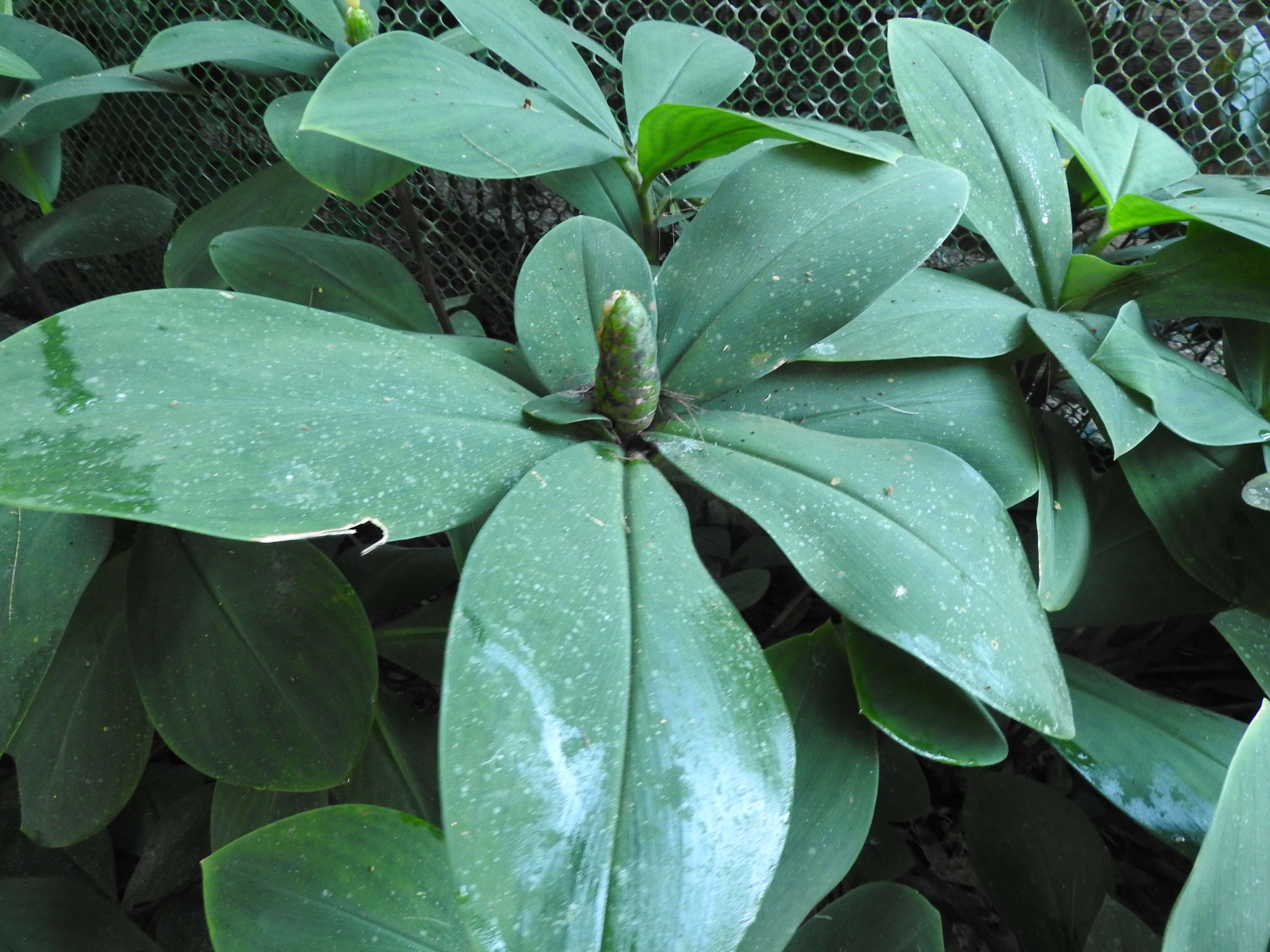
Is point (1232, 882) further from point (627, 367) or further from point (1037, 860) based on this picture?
point (627, 367)

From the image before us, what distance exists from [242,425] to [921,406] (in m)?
0.45

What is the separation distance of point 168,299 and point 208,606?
0.90 feet

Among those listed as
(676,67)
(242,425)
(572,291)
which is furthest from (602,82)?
(242,425)

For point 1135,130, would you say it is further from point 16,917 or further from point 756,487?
point 16,917

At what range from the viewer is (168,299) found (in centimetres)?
40

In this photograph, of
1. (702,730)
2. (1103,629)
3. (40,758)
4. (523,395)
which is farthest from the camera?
(1103,629)

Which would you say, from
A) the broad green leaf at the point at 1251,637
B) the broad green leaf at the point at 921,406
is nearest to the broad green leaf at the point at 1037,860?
the broad green leaf at the point at 1251,637

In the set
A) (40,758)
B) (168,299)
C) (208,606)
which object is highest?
(168,299)

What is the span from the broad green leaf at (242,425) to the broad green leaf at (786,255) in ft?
0.48

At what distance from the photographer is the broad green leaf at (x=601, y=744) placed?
0.30 m

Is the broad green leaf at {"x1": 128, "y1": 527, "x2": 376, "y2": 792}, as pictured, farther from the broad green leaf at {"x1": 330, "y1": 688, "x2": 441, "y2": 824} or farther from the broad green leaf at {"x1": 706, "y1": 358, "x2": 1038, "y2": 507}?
the broad green leaf at {"x1": 706, "y1": 358, "x2": 1038, "y2": 507}

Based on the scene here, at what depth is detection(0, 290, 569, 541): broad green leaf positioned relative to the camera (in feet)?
1.11

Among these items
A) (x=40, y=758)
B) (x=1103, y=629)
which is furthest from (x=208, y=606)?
(x=1103, y=629)

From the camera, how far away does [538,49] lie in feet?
2.14
